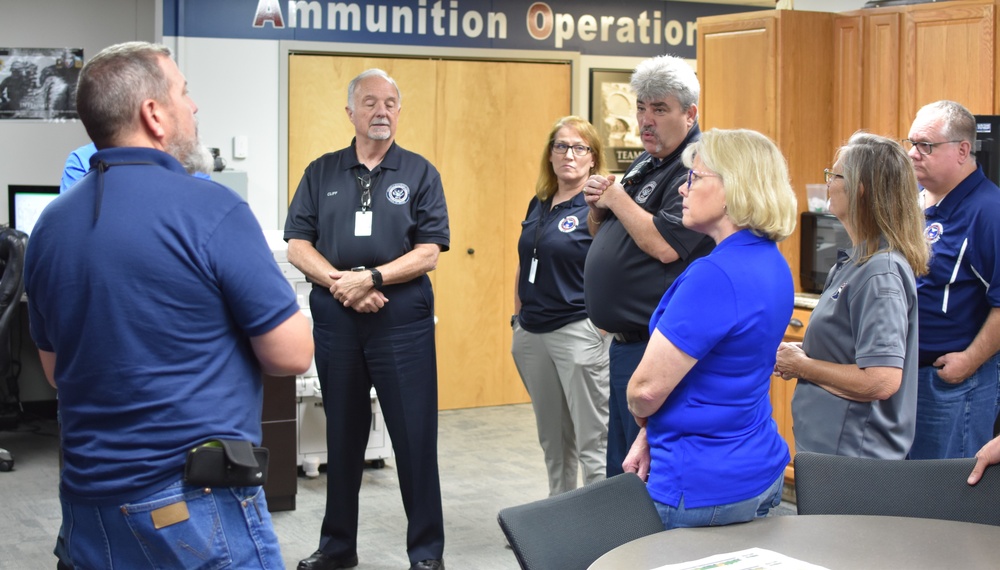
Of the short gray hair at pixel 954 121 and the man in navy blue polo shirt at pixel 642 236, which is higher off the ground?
the short gray hair at pixel 954 121

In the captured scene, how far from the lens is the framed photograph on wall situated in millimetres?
7273

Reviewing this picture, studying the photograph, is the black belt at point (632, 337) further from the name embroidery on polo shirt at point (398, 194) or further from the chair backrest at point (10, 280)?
the chair backrest at point (10, 280)

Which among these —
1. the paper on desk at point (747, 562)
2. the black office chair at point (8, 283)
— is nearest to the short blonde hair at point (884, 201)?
the paper on desk at point (747, 562)

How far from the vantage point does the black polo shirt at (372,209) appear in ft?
12.4

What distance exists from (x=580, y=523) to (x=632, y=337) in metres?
1.27

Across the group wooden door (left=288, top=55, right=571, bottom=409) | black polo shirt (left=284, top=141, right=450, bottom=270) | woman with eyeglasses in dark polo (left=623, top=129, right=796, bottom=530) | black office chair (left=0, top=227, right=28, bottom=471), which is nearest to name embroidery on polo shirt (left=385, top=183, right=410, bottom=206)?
black polo shirt (left=284, top=141, right=450, bottom=270)

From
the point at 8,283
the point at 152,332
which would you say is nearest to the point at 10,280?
the point at 8,283

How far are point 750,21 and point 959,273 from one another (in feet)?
6.16

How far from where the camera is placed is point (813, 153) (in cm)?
487

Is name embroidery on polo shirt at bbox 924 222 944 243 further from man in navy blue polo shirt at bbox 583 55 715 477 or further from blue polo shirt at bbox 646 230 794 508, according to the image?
blue polo shirt at bbox 646 230 794 508

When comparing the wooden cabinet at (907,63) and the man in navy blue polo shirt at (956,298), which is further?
the wooden cabinet at (907,63)

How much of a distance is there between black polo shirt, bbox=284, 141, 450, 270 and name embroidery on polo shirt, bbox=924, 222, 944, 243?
1.61 metres

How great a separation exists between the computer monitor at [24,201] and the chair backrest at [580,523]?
515 cm

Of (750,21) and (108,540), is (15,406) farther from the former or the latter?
(108,540)
